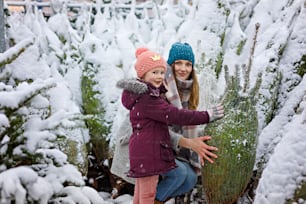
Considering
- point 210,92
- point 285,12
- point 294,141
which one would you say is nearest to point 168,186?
point 210,92

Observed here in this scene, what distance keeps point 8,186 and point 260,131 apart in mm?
2249

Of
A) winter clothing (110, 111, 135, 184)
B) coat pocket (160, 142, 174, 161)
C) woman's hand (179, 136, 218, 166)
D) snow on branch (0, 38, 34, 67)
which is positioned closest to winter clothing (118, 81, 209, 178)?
coat pocket (160, 142, 174, 161)

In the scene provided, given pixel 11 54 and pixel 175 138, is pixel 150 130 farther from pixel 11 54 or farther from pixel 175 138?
pixel 11 54

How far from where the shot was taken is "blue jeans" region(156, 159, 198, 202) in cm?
267

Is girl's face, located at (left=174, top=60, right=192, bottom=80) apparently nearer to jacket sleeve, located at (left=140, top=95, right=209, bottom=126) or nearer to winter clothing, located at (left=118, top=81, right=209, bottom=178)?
winter clothing, located at (left=118, top=81, right=209, bottom=178)

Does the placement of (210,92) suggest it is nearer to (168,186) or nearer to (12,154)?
(168,186)

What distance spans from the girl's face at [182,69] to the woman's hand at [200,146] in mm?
447

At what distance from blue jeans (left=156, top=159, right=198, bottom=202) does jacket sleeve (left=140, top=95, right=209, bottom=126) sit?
0.45 metres

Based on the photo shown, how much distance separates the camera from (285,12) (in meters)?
3.69

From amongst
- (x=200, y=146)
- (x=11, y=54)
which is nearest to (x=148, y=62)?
(x=200, y=146)

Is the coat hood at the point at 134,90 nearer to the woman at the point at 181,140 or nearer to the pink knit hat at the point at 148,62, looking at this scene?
the pink knit hat at the point at 148,62

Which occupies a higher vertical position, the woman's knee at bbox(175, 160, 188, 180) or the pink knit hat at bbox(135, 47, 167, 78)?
the pink knit hat at bbox(135, 47, 167, 78)

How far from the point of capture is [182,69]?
8.87 feet

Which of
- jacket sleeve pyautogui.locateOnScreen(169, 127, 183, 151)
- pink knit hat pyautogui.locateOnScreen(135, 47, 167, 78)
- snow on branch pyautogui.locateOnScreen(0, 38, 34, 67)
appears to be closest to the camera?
snow on branch pyautogui.locateOnScreen(0, 38, 34, 67)
